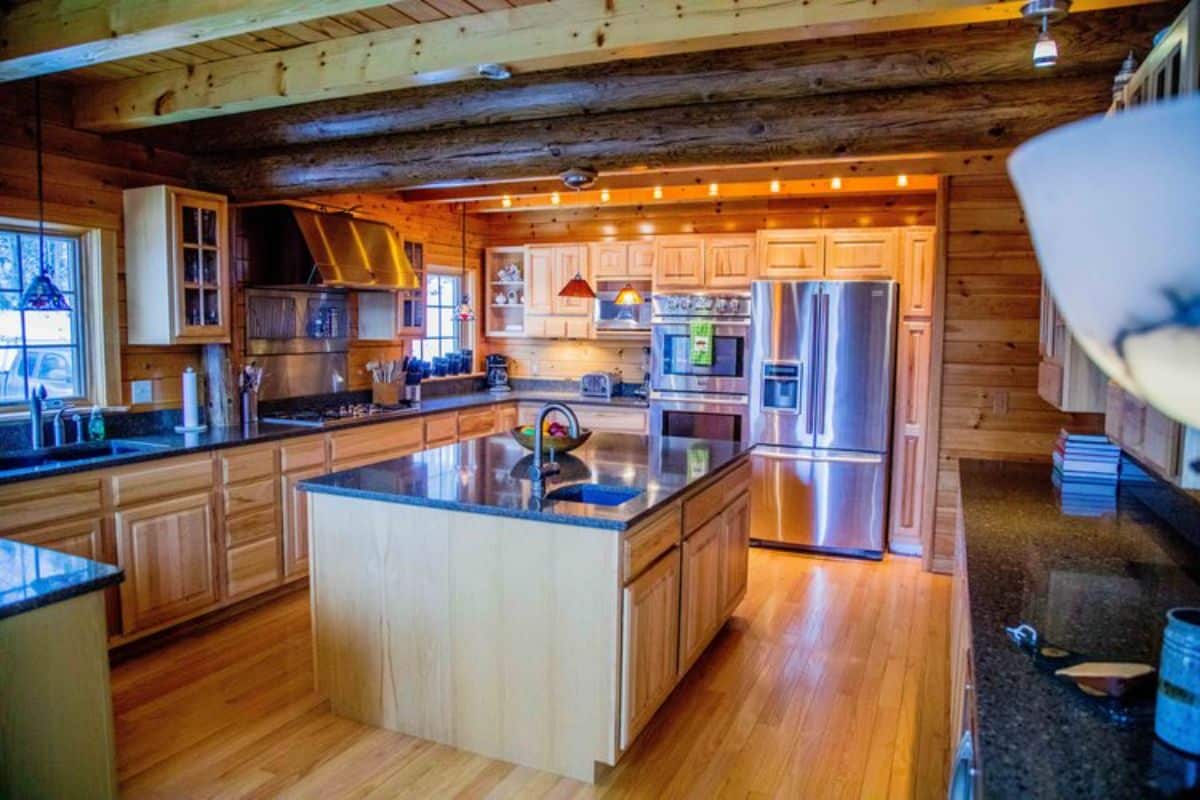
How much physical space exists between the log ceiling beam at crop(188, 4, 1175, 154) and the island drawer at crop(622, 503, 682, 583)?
69.1 inches

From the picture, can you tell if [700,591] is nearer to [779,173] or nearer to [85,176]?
[779,173]

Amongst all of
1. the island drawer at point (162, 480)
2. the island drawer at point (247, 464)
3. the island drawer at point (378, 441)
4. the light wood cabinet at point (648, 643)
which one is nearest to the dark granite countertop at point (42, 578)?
the island drawer at point (162, 480)

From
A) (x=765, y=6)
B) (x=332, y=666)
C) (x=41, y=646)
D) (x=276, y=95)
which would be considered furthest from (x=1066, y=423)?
(x=41, y=646)

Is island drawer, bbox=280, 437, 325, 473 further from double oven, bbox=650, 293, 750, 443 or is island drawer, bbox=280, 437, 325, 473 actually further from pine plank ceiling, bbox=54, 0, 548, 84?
double oven, bbox=650, 293, 750, 443

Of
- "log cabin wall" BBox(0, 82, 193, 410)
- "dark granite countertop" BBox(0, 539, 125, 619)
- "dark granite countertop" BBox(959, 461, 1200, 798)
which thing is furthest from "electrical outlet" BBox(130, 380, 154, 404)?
"dark granite countertop" BBox(959, 461, 1200, 798)

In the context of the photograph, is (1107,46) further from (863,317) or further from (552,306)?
(552,306)

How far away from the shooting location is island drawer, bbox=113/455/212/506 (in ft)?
11.4

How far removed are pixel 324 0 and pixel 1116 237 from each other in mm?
2432

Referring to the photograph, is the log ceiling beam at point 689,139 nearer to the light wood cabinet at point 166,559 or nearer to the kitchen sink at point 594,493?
the kitchen sink at point 594,493

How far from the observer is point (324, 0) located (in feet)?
7.83

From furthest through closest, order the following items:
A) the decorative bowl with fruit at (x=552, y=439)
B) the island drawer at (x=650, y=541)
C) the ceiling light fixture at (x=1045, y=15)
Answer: the decorative bowl with fruit at (x=552, y=439)
the island drawer at (x=650, y=541)
the ceiling light fixture at (x=1045, y=15)

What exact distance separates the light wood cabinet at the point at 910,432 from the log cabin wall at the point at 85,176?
437 cm

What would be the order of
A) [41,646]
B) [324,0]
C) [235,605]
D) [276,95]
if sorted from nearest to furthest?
[41,646] → [324,0] → [276,95] → [235,605]

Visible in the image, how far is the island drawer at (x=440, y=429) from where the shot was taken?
538 cm
